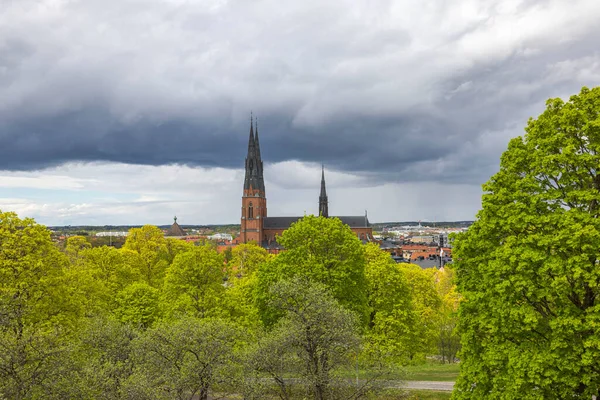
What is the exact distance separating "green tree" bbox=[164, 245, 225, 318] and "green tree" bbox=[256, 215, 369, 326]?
11.5 ft

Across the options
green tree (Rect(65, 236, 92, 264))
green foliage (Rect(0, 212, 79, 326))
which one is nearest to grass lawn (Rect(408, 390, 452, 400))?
green foliage (Rect(0, 212, 79, 326))

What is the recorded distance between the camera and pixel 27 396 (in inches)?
757

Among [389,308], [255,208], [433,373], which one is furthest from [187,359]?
[255,208]

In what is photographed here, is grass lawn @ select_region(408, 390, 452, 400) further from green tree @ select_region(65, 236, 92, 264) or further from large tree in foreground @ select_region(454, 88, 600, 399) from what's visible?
green tree @ select_region(65, 236, 92, 264)

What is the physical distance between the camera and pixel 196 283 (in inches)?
1297

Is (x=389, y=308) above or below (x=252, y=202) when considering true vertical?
below

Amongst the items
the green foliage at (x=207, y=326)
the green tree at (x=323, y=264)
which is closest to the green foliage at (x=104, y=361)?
the green foliage at (x=207, y=326)

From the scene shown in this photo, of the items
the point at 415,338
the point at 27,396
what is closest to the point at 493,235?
the point at 415,338

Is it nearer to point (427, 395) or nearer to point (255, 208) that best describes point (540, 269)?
point (427, 395)

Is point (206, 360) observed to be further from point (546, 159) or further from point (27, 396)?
point (546, 159)

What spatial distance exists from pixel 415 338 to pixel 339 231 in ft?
33.0

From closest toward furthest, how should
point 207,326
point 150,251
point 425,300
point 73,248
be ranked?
1. point 207,326
2. point 425,300
3. point 73,248
4. point 150,251

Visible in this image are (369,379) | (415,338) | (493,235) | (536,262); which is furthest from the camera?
(415,338)

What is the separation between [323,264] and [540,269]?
16.8 meters
